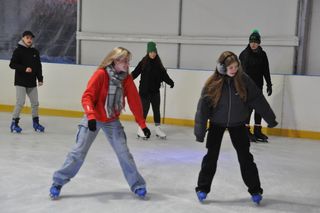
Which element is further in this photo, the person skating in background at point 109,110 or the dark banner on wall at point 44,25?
the dark banner on wall at point 44,25

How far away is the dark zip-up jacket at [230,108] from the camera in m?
3.50

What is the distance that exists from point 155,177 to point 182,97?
3.75 metres

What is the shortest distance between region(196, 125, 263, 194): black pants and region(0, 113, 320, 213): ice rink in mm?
197

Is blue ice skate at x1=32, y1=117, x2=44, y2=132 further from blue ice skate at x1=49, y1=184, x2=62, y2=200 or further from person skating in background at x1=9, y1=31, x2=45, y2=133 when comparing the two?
blue ice skate at x1=49, y1=184, x2=62, y2=200

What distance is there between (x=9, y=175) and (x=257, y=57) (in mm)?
3722

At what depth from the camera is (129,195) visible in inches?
151

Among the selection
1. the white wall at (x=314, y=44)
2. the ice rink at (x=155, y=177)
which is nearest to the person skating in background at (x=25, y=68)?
the ice rink at (x=155, y=177)

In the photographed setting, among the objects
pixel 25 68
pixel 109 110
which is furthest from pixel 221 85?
pixel 25 68

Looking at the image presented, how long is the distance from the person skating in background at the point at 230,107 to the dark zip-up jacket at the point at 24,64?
12.1 feet

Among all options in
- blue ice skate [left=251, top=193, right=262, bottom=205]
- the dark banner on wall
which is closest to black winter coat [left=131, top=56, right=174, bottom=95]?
blue ice skate [left=251, top=193, right=262, bottom=205]

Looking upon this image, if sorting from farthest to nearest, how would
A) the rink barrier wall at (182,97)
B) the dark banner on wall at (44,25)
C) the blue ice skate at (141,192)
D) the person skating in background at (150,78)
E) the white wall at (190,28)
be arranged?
the dark banner on wall at (44,25) < the white wall at (190,28) < the rink barrier wall at (182,97) < the person skating in background at (150,78) < the blue ice skate at (141,192)

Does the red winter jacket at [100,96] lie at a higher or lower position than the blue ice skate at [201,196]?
higher

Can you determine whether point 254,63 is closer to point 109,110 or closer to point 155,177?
point 155,177

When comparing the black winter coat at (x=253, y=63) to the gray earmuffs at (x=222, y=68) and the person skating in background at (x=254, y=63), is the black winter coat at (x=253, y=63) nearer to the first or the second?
the person skating in background at (x=254, y=63)
